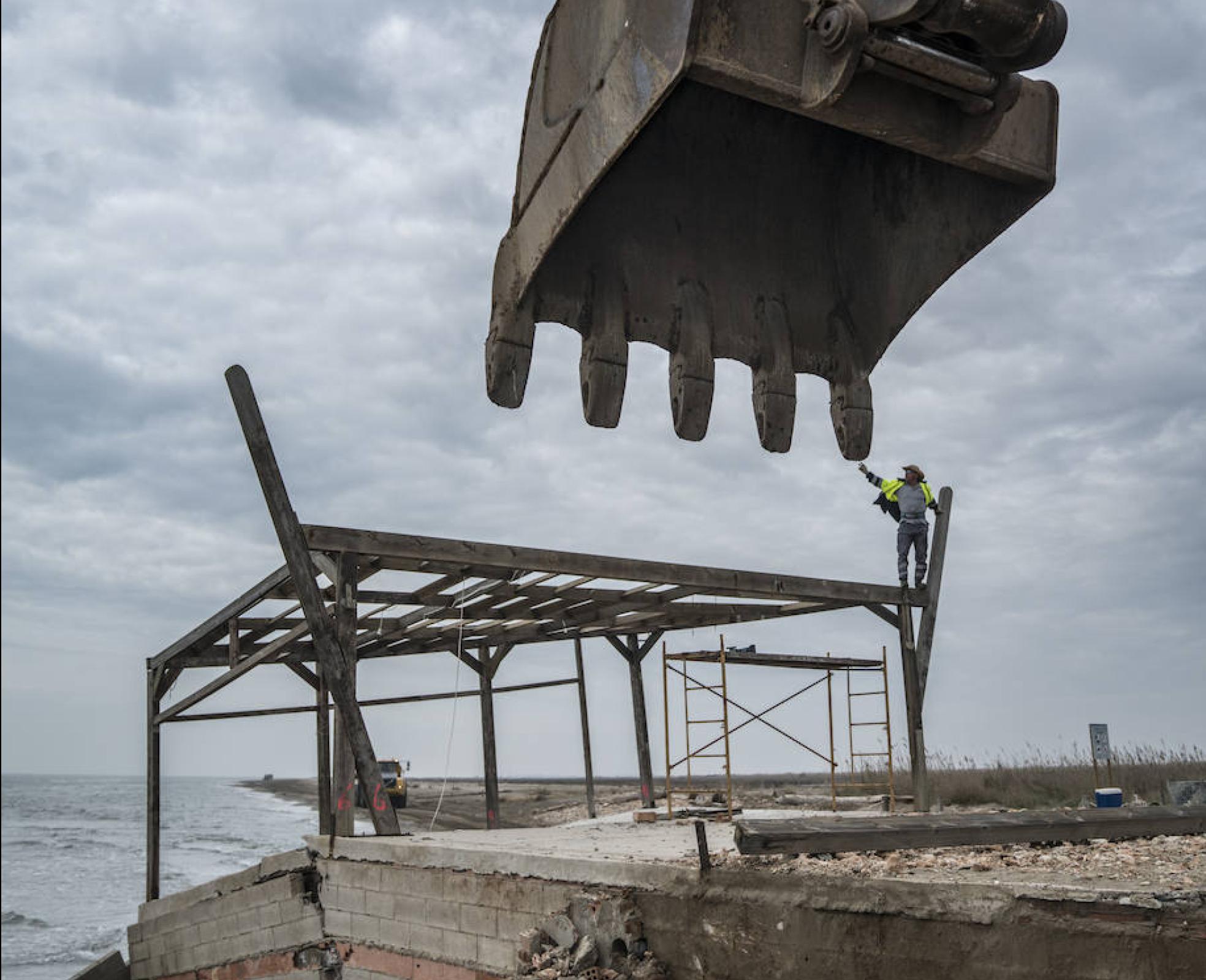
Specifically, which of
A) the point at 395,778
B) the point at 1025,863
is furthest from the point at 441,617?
the point at 395,778

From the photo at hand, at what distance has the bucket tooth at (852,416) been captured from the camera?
430cm

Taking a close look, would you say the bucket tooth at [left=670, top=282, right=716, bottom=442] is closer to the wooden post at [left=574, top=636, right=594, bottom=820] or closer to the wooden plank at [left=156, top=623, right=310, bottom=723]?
the wooden plank at [left=156, top=623, right=310, bottom=723]

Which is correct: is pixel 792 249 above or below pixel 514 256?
above

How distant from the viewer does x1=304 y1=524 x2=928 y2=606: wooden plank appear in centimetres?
972

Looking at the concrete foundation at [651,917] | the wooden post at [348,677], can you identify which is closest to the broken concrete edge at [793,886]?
the concrete foundation at [651,917]

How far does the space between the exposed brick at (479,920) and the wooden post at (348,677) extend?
2.21 m

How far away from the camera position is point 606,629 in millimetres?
15859

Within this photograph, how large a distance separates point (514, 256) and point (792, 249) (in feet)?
5.18

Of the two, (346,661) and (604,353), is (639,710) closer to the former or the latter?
(346,661)

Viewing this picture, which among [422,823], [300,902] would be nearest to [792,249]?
[300,902]

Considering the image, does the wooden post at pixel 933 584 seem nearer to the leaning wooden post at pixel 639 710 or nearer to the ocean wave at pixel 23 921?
the leaning wooden post at pixel 639 710

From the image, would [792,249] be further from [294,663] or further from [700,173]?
[294,663]

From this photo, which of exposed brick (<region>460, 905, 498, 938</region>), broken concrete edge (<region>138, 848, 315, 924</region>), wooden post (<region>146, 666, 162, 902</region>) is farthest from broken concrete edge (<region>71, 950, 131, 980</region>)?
exposed brick (<region>460, 905, 498, 938</region>)

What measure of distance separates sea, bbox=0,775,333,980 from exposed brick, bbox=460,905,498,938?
1847cm
